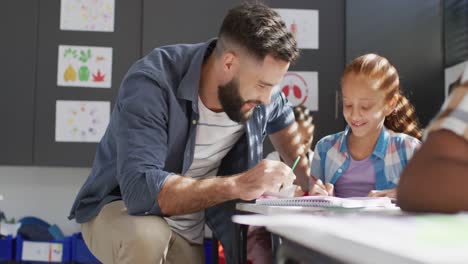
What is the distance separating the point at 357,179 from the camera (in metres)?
1.62

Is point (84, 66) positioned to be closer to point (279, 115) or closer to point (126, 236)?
point (279, 115)

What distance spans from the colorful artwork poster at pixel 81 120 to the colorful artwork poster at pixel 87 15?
1.32 feet

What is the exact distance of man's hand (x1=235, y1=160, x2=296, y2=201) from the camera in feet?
3.99

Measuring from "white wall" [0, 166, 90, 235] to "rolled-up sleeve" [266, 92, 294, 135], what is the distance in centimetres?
183

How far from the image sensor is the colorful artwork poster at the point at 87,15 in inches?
124

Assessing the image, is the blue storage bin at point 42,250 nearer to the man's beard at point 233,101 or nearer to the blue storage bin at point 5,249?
the blue storage bin at point 5,249

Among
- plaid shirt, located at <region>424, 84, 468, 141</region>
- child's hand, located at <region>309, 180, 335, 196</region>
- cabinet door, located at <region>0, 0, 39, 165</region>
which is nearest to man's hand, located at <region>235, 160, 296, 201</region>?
child's hand, located at <region>309, 180, 335, 196</region>

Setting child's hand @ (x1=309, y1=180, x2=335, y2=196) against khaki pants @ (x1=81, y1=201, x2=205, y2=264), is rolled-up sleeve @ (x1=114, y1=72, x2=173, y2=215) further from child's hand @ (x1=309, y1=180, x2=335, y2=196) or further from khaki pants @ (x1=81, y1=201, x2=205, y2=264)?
child's hand @ (x1=309, y1=180, x2=335, y2=196)

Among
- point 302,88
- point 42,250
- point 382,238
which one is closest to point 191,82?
point 382,238

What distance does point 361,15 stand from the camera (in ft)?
10.4

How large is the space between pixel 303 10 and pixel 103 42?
1099 millimetres

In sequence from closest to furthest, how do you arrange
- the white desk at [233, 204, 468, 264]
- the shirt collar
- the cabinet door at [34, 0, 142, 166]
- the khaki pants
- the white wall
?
the white desk at [233, 204, 468, 264] → the khaki pants → the shirt collar → the cabinet door at [34, 0, 142, 166] → the white wall

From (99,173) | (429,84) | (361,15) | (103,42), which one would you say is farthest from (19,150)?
(429,84)

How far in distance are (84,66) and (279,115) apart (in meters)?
1.62
